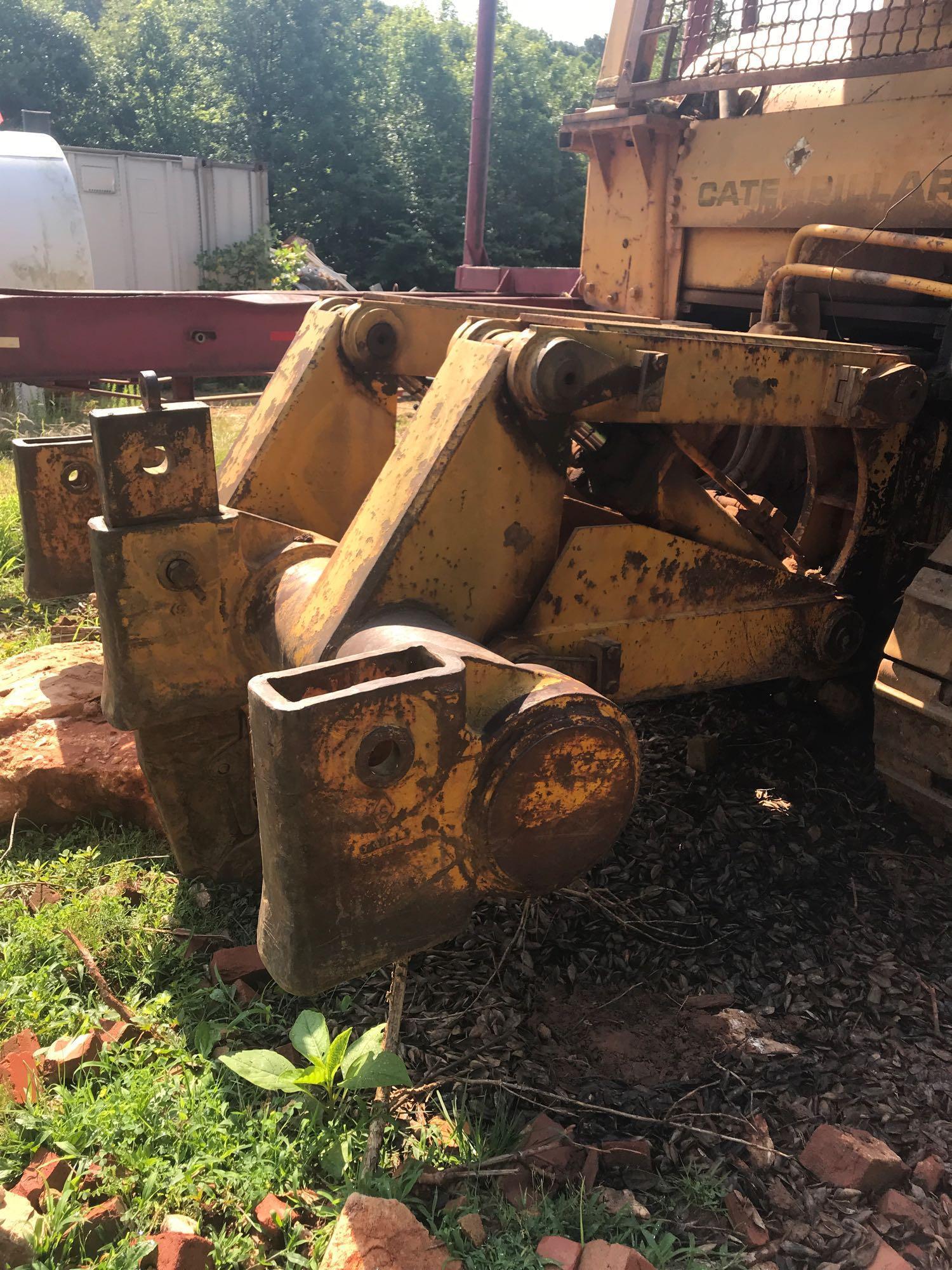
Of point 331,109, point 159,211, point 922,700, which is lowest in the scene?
point 922,700

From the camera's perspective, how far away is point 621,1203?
195 cm

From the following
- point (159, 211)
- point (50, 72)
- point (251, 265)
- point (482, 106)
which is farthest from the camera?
point (50, 72)

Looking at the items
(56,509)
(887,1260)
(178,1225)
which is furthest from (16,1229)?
(56,509)

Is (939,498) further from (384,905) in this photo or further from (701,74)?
(384,905)

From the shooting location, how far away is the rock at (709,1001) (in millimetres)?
2488

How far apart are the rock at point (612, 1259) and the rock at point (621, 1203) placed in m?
0.15

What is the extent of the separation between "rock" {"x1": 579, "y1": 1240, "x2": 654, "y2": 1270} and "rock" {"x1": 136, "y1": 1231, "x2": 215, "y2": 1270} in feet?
2.05

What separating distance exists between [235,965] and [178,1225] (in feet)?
2.44

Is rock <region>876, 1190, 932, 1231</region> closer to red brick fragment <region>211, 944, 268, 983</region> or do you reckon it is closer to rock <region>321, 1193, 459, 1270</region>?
rock <region>321, 1193, 459, 1270</region>

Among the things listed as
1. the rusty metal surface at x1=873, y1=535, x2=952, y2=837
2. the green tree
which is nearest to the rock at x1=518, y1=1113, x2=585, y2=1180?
the rusty metal surface at x1=873, y1=535, x2=952, y2=837

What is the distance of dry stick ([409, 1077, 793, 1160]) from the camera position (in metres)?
2.11

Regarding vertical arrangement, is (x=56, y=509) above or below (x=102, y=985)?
above

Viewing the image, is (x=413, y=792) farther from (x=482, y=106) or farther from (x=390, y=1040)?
(x=482, y=106)

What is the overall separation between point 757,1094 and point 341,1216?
0.91 m
